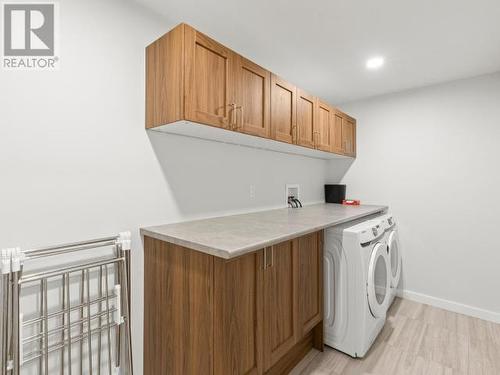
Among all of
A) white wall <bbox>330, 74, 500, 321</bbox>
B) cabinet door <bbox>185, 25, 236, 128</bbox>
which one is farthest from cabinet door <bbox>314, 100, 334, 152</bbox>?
cabinet door <bbox>185, 25, 236, 128</bbox>

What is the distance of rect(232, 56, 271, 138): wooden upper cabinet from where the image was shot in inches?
62.4

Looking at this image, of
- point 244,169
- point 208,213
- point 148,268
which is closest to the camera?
point 148,268

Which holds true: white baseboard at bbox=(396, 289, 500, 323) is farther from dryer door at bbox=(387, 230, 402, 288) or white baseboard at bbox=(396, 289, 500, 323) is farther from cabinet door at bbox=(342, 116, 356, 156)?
cabinet door at bbox=(342, 116, 356, 156)

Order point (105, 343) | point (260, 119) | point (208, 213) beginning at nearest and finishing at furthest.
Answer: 1. point (105, 343)
2. point (260, 119)
3. point (208, 213)

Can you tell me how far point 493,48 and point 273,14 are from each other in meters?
1.76

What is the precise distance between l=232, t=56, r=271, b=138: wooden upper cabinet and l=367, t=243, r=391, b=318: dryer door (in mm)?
1234

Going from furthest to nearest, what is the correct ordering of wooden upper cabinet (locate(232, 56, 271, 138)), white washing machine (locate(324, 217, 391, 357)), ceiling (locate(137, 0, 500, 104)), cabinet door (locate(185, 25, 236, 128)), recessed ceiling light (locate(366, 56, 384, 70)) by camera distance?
recessed ceiling light (locate(366, 56, 384, 70)) < white washing machine (locate(324, 217, 391, 357)) < wooden upper cabinet (locate(232, 56, 271, 138)) < ceiling (locate(137, 0, 500, 104)) < cabinet door (locate(185, 25, 236, 128))

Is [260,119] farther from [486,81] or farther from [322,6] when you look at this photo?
[486,81]

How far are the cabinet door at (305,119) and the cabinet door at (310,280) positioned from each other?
34.2 inches

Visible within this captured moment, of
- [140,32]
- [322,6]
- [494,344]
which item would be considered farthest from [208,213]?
[494,344]

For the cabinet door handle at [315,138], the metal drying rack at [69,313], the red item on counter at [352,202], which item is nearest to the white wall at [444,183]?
the red item on counter at [352,202]

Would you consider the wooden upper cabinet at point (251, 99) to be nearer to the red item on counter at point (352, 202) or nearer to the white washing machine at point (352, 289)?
the white washing machine at point (352, 289)

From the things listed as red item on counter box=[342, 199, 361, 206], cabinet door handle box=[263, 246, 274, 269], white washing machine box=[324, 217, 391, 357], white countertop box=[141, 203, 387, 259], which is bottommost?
white washing machine box=[324, 217, 391, 357]

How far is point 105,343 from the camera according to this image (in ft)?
4.50
